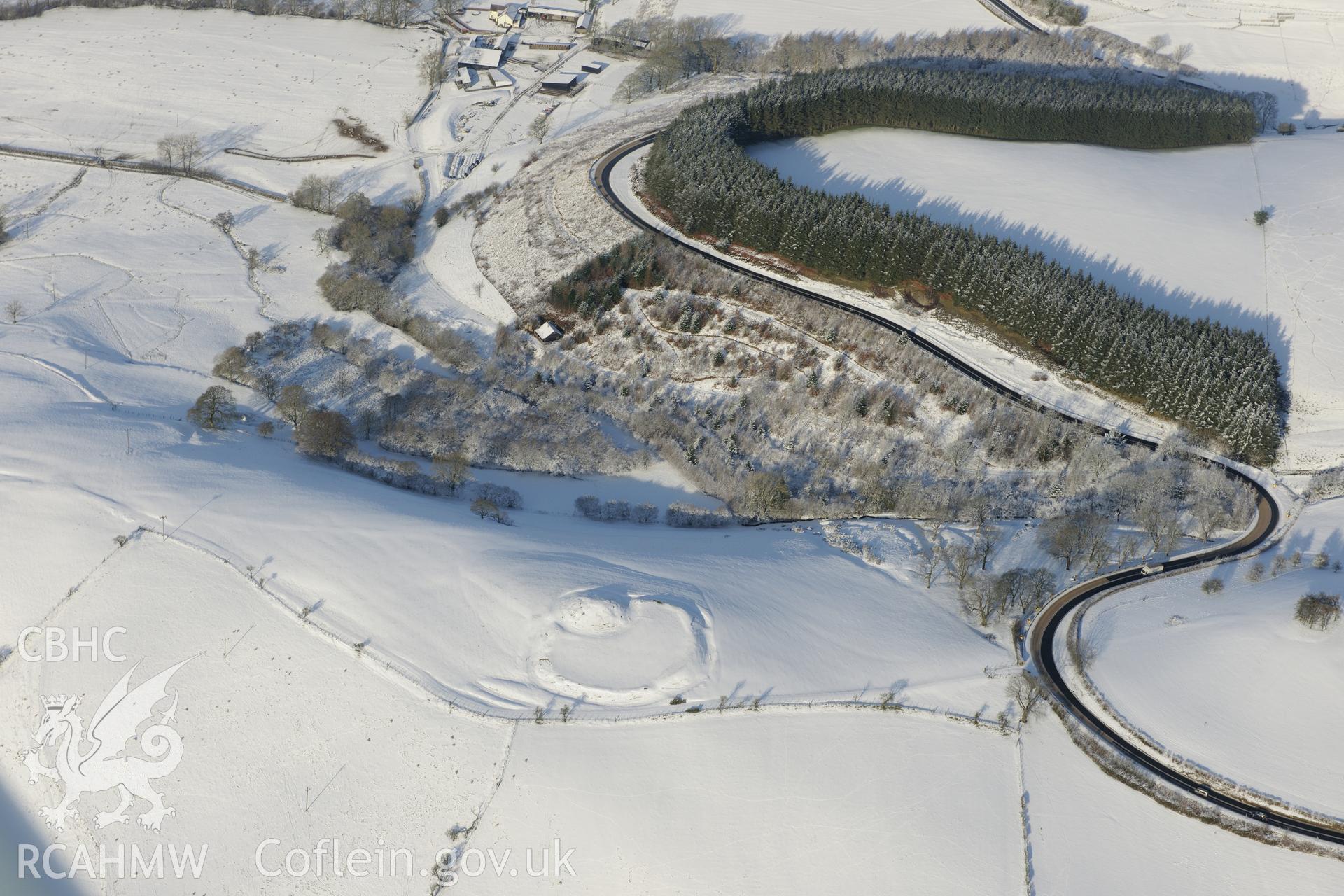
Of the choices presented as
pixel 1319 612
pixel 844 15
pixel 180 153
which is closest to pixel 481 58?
pixel 180 153

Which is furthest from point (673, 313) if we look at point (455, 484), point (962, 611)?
point (962, 611)

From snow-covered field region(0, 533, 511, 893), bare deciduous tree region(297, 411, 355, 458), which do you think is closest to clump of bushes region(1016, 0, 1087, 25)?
bare deciduous tree region(297, 411, 355, 458)

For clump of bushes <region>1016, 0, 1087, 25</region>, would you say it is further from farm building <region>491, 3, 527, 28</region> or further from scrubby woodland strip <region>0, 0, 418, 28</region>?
scrubby woodland strip <region>0, 0, 418, 28</region>

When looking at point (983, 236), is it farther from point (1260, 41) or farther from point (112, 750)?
point (1260, 41)

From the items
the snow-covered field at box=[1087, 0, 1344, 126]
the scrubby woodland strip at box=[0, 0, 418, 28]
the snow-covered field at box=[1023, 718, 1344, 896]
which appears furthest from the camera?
the scrubby woodland strip at box=[0, 0, 418, 28]

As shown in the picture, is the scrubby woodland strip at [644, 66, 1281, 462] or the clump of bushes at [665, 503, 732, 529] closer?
the clump of bushes at [665, 503, 732, 529]

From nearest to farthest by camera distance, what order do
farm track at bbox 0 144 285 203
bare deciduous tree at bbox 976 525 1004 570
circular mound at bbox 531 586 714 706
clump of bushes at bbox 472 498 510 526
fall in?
1. circular mound at bbox 531 586 714 706
2. bare deciduous tree at bbox 976 525 1004 570
3. clump of bushes at bbox 472 498 510 526
4. farm track at bbox 0 144 285 203
